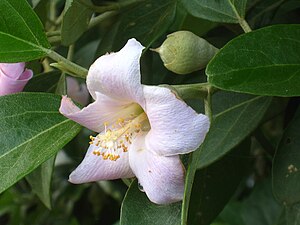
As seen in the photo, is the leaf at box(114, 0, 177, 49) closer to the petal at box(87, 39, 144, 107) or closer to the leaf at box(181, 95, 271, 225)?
the leaf at box(181, 95, 271, 225)

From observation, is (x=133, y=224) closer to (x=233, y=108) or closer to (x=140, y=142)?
(x=140, y=142)

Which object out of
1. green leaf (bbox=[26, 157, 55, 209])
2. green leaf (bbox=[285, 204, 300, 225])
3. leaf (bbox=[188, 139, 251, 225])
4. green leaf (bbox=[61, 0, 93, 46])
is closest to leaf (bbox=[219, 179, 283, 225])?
leaf (bbox=[188, 139, 251, 225])

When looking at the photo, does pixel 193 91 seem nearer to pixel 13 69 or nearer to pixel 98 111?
pixel 98 111

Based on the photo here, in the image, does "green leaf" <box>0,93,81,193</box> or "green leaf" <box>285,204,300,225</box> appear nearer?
"green leaf" <box>0,93,81,193</box>

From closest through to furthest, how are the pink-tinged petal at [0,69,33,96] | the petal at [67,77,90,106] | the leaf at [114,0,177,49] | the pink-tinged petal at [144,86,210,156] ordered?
the pink-tinged petal at [144,86,210,156] < the pink-tinged petal at [0,69,33,96] < the leaf at [114,0,177,49] < the petal at [67,77,90,106]

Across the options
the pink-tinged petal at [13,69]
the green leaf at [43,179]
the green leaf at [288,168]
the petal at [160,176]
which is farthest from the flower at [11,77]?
the green leaf at [288,168]

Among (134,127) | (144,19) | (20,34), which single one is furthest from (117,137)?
(144,19)
